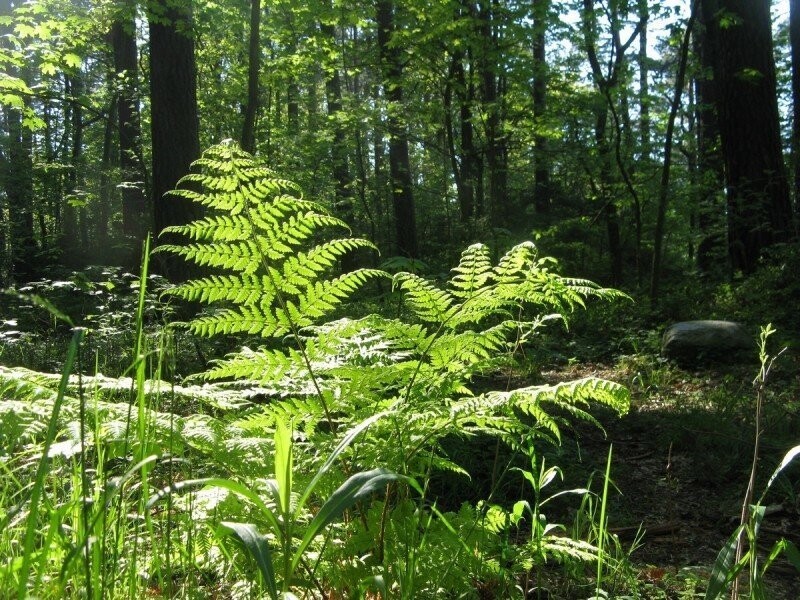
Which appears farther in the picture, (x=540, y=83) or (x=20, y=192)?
(x=20, y=192)

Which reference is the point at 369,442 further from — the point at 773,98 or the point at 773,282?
the point at 773,98

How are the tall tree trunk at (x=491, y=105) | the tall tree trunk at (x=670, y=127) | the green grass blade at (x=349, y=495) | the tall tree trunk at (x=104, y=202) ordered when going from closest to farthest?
the green grass blade at (x=349, y=495)
the tall tree trunk at (x=670, y=127)
the tall tree trunk at (x=491, y=105)
the tall tree trunk at (x=104, y=202)

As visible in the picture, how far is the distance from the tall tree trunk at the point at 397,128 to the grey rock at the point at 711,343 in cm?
557

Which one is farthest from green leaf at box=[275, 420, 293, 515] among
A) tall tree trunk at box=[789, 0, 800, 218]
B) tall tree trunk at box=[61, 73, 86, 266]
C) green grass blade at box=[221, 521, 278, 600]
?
tall tree trunk at box=[61, 73, 86, 266]

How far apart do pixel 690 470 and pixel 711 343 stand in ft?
9.22

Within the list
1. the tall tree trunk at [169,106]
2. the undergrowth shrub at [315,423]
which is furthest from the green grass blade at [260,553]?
the tall tree trunk at [169,106]

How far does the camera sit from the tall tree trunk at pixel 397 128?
10.4m

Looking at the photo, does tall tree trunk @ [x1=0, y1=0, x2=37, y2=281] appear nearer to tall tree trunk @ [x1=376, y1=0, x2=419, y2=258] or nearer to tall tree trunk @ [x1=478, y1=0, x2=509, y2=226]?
tall tree trunk @ [x1=376, y1=0, x2=419, y2=258]

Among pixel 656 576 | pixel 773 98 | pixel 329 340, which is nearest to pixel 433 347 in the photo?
pixel 329 340

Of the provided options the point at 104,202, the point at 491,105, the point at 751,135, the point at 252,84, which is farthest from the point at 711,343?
the point at 104,202

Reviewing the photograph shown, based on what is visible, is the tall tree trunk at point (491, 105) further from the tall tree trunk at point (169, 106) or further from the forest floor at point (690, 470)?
the forest floor at point (690, 470)

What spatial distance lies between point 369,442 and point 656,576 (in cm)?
131

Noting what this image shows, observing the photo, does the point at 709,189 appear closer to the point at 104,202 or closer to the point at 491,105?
the point at 491,105

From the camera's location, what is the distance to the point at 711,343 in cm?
628
